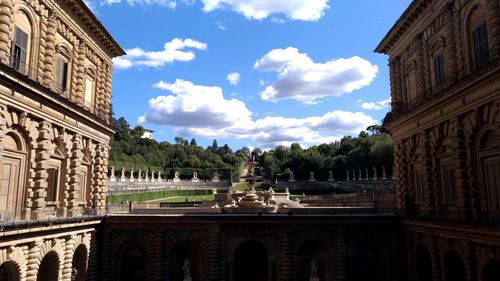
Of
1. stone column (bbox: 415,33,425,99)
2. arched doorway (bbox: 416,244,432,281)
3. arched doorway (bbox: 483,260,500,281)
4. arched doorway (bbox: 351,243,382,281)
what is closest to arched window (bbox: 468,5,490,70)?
stone column (bbox: 415,33,425,99)

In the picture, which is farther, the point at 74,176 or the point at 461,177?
the point at 74,176

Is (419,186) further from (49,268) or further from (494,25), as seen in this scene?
(49,268)

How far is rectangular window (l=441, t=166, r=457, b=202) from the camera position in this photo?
74.7 feet

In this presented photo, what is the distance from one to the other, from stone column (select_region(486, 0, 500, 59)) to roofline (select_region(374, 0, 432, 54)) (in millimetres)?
6255

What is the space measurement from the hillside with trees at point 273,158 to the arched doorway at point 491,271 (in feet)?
214

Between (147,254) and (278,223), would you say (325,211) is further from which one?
(147,254)

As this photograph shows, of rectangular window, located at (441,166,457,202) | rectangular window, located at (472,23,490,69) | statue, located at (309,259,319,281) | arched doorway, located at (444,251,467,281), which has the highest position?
rectangular window, located at (472,23,490,69)

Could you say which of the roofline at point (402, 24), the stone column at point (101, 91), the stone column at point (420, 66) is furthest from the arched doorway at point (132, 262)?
the roofline at point (402, 24)

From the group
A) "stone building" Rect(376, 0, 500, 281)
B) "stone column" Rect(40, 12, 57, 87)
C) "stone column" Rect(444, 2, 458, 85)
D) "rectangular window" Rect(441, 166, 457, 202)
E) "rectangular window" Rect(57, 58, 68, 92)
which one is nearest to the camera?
"stone building" Rect(376, 0, 500, 281)

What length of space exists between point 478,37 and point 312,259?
16.1 meters

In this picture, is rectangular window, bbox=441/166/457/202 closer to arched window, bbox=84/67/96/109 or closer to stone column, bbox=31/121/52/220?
stone column, bbox=31/121/52/220

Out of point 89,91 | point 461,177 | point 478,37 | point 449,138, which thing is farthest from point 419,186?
point 89,91

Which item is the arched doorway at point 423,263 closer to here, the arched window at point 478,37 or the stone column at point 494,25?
the arched window at point 478,37

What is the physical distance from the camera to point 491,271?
19.3 metres
